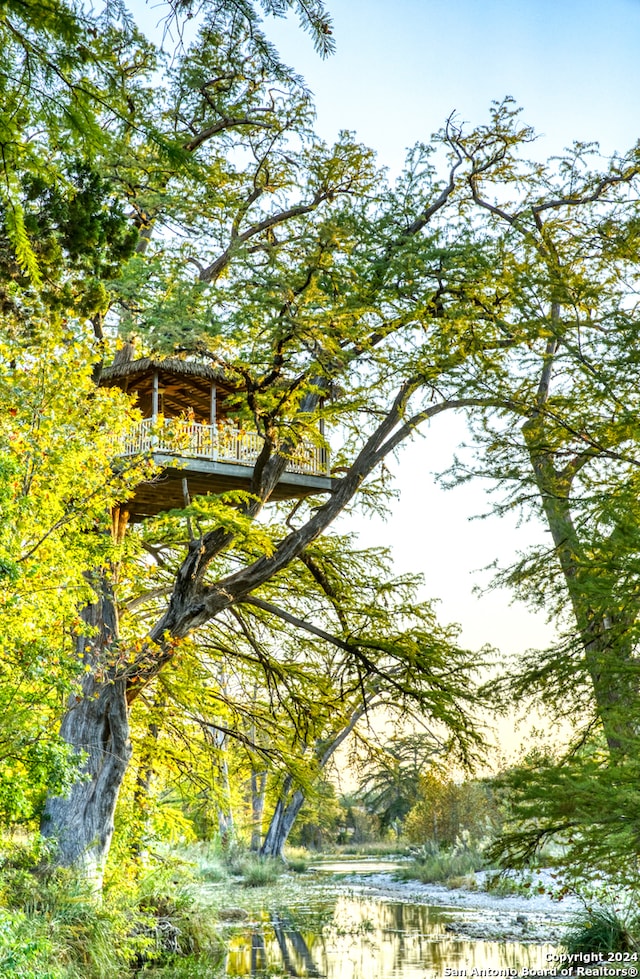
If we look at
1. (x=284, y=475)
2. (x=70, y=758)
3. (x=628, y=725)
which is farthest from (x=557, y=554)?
(x=70, y=758)

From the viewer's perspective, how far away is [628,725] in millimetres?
8711

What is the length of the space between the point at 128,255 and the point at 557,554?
24.0 ft

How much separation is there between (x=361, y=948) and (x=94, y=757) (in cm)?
490

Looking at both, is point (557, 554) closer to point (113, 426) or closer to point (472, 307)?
point (472, 307)

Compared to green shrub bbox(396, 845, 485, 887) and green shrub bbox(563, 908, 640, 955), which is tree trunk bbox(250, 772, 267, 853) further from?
green shrub bbox(563, 908, 640, 955)

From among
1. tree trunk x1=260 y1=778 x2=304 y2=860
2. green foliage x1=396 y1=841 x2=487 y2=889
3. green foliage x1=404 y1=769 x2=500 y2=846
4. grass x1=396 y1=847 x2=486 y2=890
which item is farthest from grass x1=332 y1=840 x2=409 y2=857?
grass x1=396 y1=847 x2=486 y2=890

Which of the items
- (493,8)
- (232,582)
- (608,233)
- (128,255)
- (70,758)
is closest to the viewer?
(493,8)

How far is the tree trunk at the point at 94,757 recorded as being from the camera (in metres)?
11.8

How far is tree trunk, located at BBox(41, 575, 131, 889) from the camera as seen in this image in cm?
1178

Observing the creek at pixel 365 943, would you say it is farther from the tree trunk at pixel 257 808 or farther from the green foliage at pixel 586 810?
the tree trunk at pixel 257 808

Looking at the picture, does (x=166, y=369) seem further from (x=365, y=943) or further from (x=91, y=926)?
(x=365, y=943)

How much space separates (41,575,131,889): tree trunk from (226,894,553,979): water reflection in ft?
8.15

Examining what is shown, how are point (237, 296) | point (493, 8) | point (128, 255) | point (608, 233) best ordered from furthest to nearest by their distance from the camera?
point (237, 296)
point (608, 233)
point (128, 255)
point (493, 8)

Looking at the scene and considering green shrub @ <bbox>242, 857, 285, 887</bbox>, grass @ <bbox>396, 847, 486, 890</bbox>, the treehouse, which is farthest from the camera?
green shrub @ <bbox>242, 857, 285, 887</bbox>
